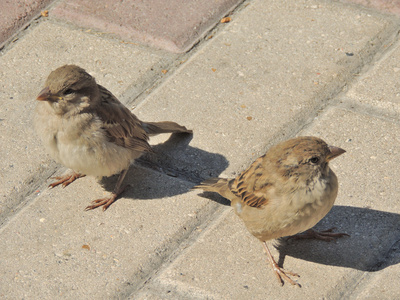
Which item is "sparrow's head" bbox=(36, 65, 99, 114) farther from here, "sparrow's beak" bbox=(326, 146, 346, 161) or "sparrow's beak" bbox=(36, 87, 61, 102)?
"sparrow's beak" bbox=(326, 146, 346, 161)

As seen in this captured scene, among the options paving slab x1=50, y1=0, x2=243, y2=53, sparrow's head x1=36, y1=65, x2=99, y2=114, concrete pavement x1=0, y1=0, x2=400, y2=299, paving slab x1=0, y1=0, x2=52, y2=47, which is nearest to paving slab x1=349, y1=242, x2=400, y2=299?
concrete pavement x1=0, y1=0, x2=400, y2=299

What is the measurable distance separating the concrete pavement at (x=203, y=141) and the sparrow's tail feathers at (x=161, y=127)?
0.51ft

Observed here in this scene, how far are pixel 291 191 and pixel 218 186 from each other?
0.67 metres

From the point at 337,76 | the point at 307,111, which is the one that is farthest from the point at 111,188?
the point at 337,76

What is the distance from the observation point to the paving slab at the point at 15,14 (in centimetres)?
588

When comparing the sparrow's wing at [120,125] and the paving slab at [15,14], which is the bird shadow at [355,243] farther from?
the paving slab at [15,14]

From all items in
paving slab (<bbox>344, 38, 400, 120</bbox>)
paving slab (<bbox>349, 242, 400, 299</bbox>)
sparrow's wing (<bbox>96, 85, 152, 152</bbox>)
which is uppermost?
sparrow's wing (<bbox>96, 85, 152, 152</bbox>)

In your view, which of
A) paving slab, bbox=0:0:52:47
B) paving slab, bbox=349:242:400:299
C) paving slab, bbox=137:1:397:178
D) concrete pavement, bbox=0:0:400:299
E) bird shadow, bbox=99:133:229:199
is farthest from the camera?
paving slab, bbox=0:0:52:47

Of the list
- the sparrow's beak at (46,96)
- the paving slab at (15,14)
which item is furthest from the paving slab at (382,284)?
the paving slab at (15,14)

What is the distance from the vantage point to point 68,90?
14.0 ft

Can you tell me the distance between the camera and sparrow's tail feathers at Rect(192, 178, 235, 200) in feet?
14.0

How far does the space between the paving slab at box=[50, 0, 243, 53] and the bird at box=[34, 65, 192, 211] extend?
129 cm

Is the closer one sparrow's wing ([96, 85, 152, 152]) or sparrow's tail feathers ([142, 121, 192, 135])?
sparrow's wing ([96, 85, 152, 152])

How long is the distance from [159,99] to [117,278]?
173cm
